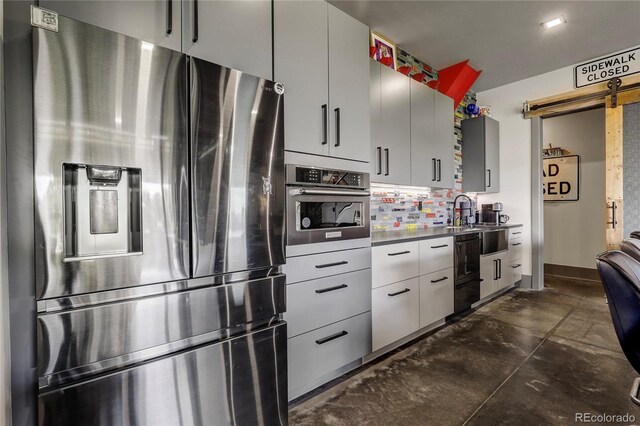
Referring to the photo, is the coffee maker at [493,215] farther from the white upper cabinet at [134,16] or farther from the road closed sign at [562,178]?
the white upper cabinet at [134,16]

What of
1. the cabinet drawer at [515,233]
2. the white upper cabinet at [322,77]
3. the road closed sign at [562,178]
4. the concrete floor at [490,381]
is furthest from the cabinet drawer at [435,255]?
the road closed sign at [562,178]

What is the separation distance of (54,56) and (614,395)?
316 cm

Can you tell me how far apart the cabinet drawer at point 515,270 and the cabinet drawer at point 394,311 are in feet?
7.35

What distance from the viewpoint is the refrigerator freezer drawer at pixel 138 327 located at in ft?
3.13

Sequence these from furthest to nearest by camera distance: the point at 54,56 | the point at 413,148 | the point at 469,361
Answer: the point at 413,148
the point at 469,361
the point at 54,56

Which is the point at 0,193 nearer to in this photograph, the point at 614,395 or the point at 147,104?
the point at 147,104

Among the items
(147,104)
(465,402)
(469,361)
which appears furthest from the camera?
(469,361)

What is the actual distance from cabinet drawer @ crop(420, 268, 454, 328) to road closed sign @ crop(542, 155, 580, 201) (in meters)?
3.30

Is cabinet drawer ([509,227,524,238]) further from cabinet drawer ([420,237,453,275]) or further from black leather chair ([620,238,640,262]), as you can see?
black leather chair ([620,238,640,262])

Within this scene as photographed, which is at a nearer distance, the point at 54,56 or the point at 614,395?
the point at 54,56

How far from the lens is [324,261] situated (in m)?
1.85

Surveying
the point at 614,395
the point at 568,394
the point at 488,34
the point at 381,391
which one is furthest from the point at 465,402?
the point at 488,34

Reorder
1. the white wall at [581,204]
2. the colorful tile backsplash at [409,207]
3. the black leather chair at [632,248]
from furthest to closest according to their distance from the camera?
1. the white wall at [581,204]
2. the colorful tile backsplash at [409,207]
3. the black leather chair at [632,248]

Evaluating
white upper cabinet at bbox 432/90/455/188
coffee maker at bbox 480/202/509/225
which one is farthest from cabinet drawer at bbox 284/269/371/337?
coffee maker at bbox 480/202/509/225
